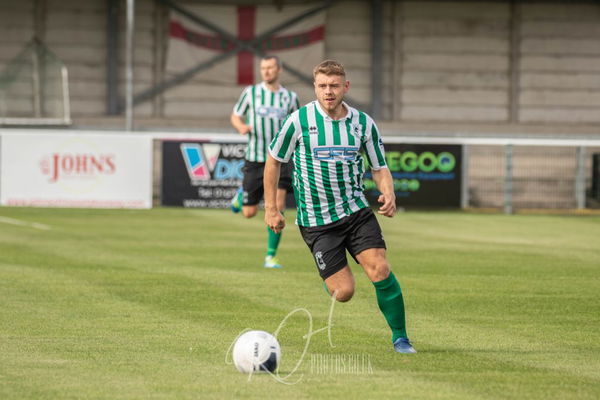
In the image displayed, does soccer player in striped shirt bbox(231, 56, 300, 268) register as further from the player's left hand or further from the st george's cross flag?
the st george's cross flag

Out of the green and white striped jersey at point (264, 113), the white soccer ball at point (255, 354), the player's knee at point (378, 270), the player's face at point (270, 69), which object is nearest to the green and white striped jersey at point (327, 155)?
the player's knee at point (378, 270)

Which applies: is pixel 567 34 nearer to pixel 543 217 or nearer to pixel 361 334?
pixel 543 217

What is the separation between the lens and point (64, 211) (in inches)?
860

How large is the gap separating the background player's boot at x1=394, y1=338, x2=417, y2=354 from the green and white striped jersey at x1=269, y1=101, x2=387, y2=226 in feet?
2.95

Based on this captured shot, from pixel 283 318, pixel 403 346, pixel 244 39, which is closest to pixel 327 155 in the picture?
pixel 403 346

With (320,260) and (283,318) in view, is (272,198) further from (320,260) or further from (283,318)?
(283,318)

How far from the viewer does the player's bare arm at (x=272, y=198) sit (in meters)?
7.37

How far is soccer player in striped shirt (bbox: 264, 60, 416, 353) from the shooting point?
7.32 metres

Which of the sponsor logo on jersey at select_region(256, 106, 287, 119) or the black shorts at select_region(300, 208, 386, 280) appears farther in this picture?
the sponsor logo on jersey at select_region(256, 106, 287, 119)

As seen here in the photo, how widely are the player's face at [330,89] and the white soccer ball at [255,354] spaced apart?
1.63 m

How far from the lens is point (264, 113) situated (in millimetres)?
13133

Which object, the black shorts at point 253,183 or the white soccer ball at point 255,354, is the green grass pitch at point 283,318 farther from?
the black shorts at point 253,183

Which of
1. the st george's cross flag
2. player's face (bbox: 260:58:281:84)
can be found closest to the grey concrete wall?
the st george's cross flag

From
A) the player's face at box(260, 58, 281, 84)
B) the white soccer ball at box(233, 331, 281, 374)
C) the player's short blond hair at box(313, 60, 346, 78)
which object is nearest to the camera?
the white soccer ball at box(233, 331, 281, 374)
